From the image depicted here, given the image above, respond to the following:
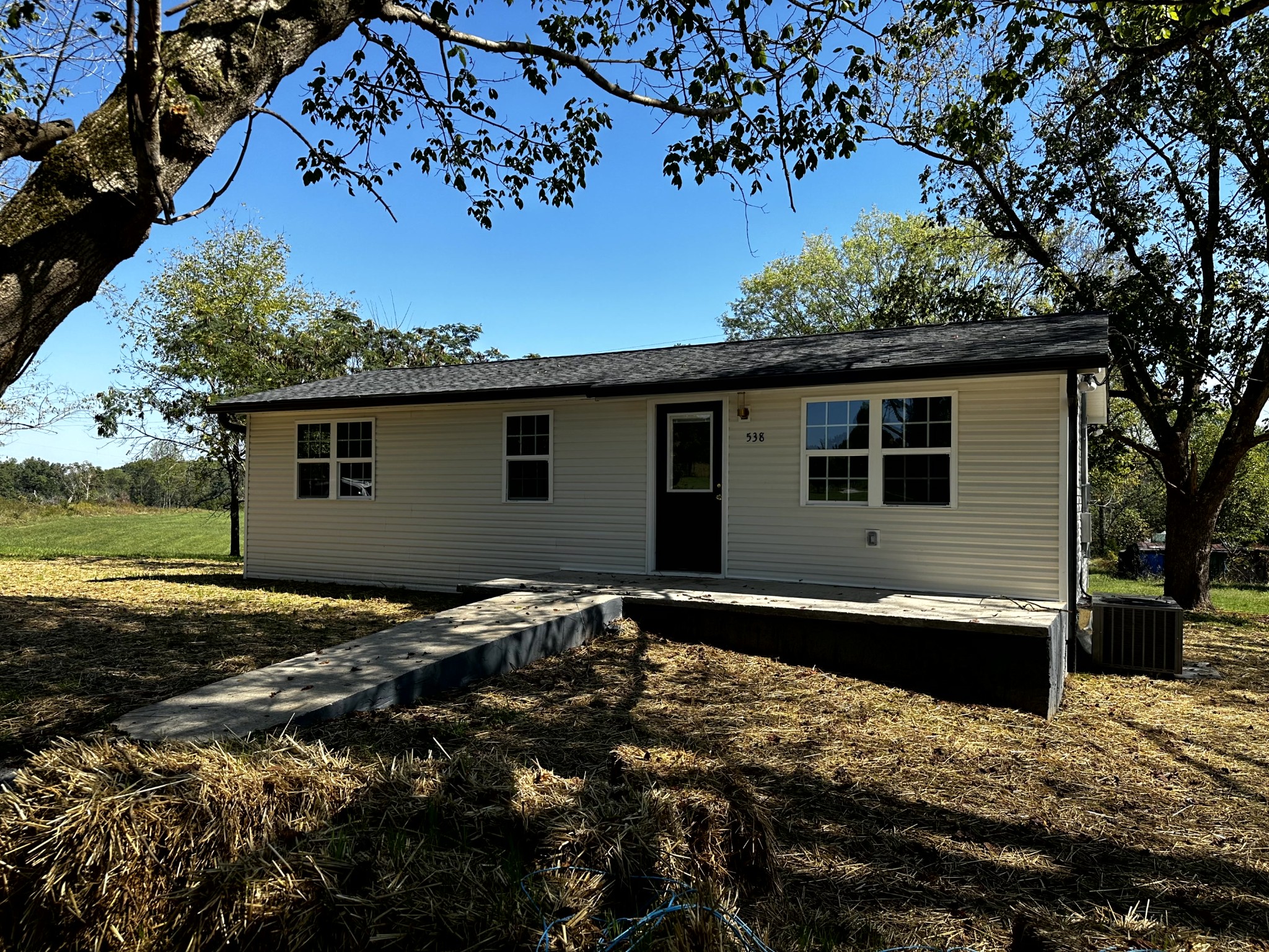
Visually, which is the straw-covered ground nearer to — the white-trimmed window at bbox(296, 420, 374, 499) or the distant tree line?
the white-trimmed window at bbox(296, 420, 374, 499)

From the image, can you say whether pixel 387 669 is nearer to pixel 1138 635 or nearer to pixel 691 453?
pixel 691 453

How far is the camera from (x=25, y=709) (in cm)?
443

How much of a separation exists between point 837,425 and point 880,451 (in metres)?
0.54

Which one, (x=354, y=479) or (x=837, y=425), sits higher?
(x=837, y=425)

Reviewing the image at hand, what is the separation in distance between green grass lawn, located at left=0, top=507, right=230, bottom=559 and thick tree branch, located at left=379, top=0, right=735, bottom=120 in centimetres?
1556

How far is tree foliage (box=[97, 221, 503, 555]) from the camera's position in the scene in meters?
17.4

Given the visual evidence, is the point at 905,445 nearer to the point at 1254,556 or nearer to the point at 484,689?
the point at 484,689

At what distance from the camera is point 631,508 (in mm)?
9328

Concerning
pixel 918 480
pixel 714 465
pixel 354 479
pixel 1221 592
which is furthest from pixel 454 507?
pixel 1221 592

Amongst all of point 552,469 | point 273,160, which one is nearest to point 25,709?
point 273,160

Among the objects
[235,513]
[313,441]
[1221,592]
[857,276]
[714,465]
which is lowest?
[1221,592]

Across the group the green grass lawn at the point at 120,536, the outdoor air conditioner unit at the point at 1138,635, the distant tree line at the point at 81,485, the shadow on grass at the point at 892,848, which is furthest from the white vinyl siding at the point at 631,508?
the distant tree line at the point at 81,485

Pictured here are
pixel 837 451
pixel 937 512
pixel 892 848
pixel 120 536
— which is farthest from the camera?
pixel 120 536

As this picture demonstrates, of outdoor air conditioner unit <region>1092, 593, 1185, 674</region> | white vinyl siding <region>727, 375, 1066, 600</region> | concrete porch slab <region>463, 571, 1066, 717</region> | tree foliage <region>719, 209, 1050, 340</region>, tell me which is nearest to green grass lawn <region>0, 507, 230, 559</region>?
white vinyl siding <region>727, 375, 1066, 600</region>
